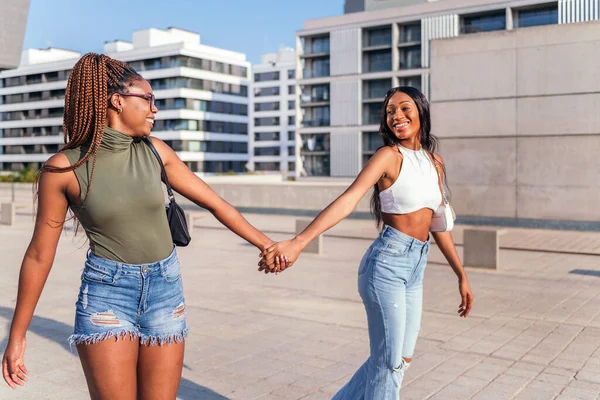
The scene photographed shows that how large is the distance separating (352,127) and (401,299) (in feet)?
214

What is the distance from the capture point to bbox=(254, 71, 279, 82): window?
114375 mm

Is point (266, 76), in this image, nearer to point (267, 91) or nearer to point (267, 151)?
point (267, 91)

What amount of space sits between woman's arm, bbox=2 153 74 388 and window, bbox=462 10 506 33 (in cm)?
6076

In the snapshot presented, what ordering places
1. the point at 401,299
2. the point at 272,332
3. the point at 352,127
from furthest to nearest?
1. the point at 352,127
2. the point at 272,332
3. the point at 401,299

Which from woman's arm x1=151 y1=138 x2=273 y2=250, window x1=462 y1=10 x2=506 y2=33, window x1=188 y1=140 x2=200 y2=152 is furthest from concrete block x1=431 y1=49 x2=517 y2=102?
window x1=188 y1=140 x2=200 y2=152

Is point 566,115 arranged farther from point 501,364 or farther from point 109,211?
point 109,211

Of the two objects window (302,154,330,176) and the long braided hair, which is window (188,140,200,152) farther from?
the long braided hair

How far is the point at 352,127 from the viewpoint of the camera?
68.0m

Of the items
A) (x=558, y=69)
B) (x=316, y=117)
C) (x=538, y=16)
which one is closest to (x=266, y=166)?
(x=316, y=117)

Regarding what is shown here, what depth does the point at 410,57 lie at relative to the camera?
6544 centimetres

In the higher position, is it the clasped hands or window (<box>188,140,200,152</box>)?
window (<box>188,140,200,152</box>)

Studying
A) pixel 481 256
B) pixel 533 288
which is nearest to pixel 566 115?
pixel 481 256

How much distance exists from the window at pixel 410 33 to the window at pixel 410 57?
786 millimetres

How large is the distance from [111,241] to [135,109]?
0.56 metres
